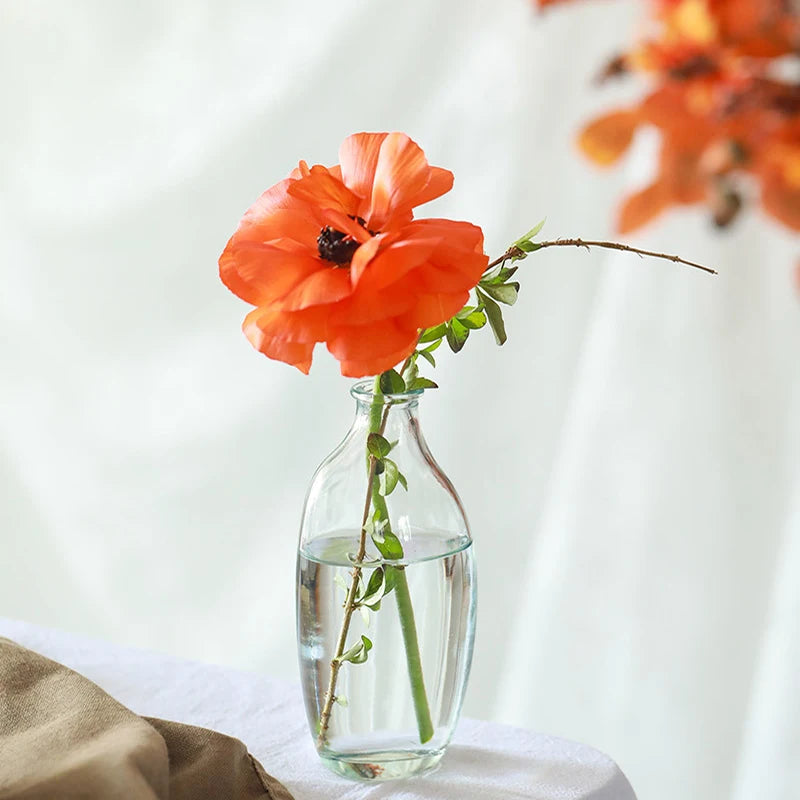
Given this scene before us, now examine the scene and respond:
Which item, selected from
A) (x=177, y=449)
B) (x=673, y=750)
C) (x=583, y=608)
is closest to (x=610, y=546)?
(x=583, y=608)

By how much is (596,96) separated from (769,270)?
27 centimetres

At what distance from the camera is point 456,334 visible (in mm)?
675

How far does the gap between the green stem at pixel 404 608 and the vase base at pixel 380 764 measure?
3cm

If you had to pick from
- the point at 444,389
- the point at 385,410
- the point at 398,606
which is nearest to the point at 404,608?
the point at 398,606

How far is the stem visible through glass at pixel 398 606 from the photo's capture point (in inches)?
26.3

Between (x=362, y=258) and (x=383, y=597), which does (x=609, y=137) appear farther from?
(x=383, y=597)

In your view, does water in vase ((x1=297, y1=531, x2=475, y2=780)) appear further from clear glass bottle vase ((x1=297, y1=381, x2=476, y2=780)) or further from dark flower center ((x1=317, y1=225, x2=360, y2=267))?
dark flower center ((x1=317, y1=225, x2=360, y2=267))

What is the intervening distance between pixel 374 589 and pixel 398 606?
2 cm

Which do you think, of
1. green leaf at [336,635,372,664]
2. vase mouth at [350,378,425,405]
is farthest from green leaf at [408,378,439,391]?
green leaf at [336,635,372,664]

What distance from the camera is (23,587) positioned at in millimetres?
1902

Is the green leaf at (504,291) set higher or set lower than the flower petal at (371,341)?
higher

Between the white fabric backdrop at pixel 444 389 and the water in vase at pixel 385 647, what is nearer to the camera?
the water in vase at pixel 385 647

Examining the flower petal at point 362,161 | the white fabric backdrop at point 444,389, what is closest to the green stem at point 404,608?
the flower petal at point 362,161

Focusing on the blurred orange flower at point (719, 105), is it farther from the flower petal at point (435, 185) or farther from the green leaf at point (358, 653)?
the green leaf at point (358, 653)
